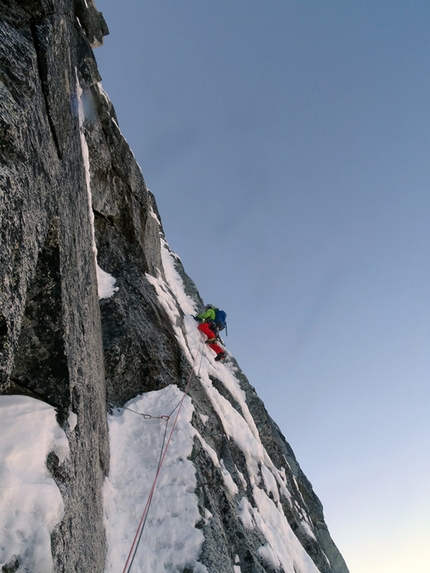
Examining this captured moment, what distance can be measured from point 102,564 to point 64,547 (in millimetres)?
1617

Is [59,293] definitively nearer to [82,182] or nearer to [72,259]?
[72,259]

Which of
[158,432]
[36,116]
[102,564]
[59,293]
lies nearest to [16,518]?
[59,293]

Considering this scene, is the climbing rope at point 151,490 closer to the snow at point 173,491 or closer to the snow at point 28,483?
the snow at point 173,491

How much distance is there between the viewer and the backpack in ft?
48.0

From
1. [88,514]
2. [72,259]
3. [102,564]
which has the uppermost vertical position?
[72,259]

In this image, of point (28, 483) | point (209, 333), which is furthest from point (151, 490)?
point (209, 333)

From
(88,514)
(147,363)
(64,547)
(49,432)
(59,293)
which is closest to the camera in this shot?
(64,547)

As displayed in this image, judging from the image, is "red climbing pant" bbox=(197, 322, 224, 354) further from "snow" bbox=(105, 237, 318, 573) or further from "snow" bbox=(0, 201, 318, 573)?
"snow" bbox=(105, 237, 318, 573)

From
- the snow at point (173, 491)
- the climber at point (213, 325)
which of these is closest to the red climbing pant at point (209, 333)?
the climber at point (213, 325)

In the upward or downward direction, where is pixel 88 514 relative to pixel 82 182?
A: downward

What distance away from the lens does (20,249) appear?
3.24 m

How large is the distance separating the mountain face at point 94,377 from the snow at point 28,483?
1 centimetres

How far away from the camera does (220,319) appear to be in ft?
48.8

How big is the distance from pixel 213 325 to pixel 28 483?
1117 centimetres
